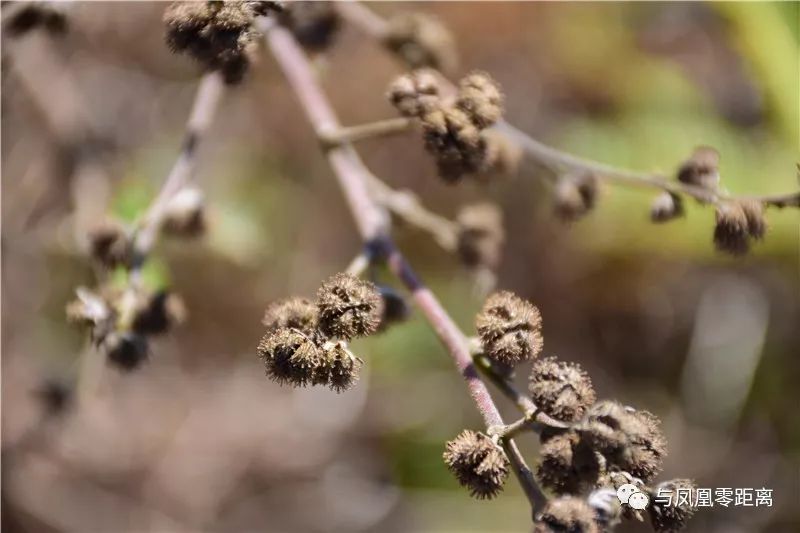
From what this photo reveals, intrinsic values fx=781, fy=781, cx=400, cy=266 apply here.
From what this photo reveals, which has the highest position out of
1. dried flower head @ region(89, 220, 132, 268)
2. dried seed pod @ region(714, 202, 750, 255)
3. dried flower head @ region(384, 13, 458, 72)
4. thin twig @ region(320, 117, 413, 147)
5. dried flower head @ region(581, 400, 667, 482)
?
dried flower head @ region(384, 13, 458, 72)

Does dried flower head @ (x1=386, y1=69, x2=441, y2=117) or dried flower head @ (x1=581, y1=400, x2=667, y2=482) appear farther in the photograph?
dried flower head @ (x1=386, y1=69, x2=441, y2=117)

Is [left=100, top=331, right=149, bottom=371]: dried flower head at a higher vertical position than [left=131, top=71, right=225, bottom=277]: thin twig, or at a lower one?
lower

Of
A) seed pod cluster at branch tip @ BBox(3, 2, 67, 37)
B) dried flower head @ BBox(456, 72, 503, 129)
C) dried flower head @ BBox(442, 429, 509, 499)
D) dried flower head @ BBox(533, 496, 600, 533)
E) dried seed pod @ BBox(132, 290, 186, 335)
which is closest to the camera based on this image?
dried flower head @ BBox(533, 496, 600, 533)

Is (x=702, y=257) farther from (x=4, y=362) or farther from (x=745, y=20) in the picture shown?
(x=4, y=362)

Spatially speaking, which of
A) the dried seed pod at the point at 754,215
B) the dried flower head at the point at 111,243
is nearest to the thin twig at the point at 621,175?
the dried seed pod at the point at 754,215

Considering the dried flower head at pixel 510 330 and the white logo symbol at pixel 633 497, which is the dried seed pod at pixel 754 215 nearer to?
the dried flower head at pixel 510 330

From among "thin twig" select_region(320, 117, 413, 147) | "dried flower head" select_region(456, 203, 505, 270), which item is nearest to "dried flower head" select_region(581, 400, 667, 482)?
"thin twig" select_region(320, 117, 413, 147)

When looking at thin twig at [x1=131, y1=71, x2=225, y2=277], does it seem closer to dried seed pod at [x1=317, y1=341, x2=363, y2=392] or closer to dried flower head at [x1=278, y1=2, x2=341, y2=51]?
dried flower head at [x1=278, y1=2, x2=341, y2=51]

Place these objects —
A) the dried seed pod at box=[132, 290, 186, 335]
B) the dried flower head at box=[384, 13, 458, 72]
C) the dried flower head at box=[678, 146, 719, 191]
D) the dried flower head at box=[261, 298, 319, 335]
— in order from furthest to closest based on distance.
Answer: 1. the dried flower head at box=[384, 13, 458, 72]
2. the dried seed pod at box=[132, 290, 186, 335]
3. the dried flower head at box=[678, 146, 719, 191]
4. the dried flower head at box=[261, 298, 319, 335]
